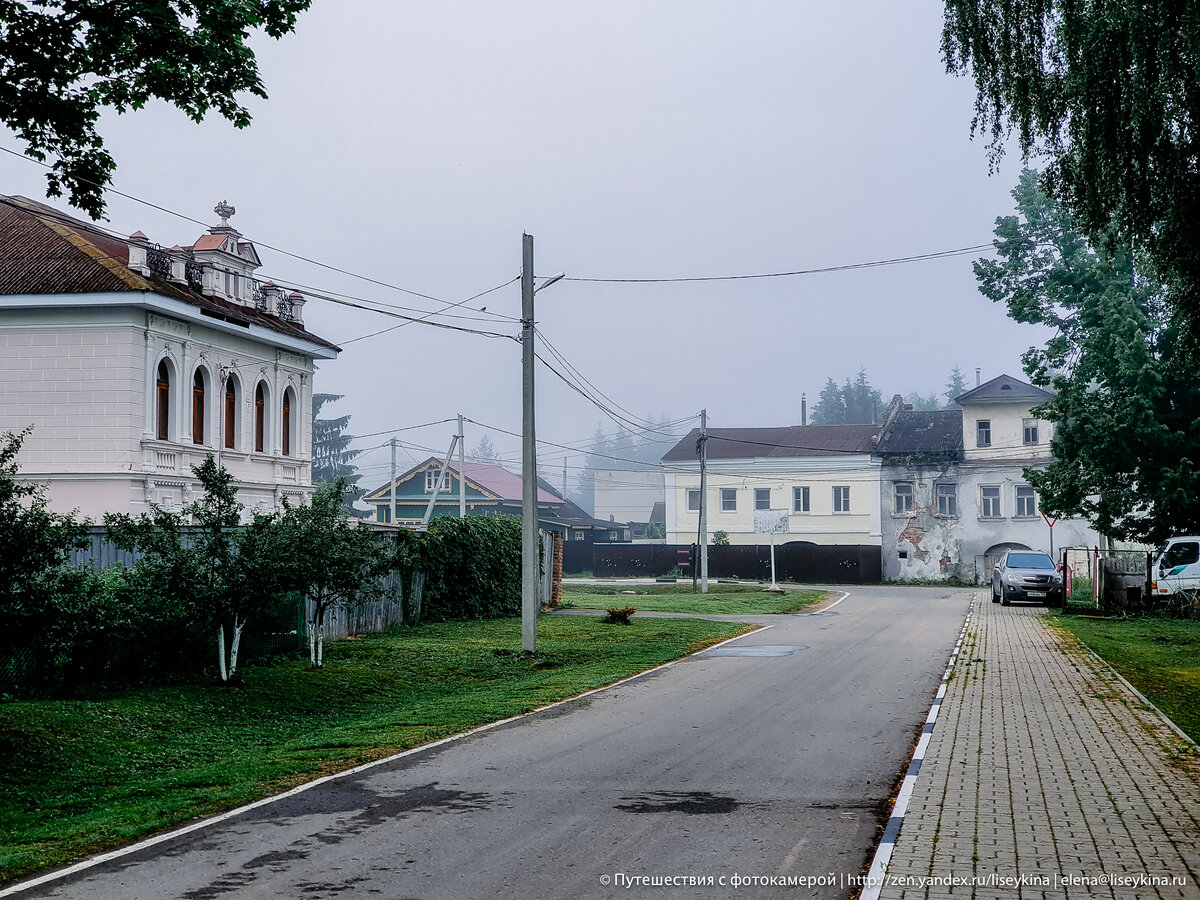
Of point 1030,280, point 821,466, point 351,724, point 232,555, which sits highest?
point 1030,280

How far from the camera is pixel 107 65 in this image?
1111 cm

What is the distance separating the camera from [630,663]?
20.4 meters

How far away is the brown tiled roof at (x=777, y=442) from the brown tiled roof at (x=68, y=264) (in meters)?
39.4

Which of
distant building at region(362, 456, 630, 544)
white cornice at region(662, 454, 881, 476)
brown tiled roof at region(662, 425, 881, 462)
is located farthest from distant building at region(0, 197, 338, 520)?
distant building at region(362, 456, 630, 544)

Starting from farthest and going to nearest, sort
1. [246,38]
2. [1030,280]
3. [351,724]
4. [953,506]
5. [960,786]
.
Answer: [953,506], [1030,280], [351,724], [246,38], [960,786]

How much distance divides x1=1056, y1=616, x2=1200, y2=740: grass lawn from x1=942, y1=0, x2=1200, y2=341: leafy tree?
5473mm

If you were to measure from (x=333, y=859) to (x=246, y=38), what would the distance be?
7987mm

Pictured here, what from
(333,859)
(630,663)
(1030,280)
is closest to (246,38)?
(333,859)

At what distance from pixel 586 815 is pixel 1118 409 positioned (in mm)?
27533

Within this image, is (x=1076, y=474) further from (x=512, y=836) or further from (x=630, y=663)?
(x=512, y=836)

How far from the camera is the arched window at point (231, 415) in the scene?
2867cm

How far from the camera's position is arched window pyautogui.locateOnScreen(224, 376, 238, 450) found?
28.7 meters

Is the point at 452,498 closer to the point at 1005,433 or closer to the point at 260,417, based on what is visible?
the point at 1005,433

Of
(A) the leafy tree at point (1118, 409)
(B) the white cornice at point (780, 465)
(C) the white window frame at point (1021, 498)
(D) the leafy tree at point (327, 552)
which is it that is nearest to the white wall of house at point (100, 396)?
(D) the leafy tree at point (327, 552)
